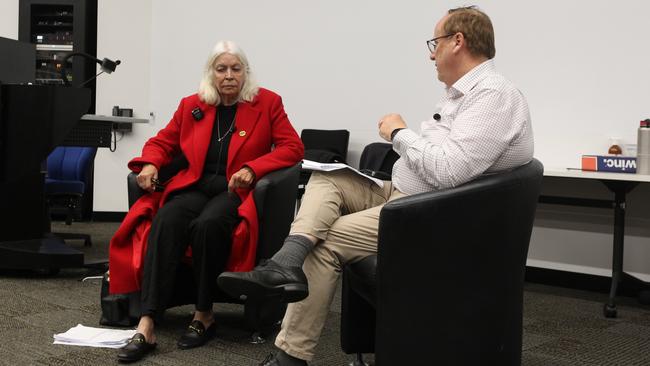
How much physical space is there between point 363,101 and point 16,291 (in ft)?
8.33

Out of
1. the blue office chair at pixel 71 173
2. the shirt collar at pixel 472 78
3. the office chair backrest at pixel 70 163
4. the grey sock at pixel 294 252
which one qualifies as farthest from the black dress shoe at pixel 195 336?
the office chair backrest at pixel 70 163

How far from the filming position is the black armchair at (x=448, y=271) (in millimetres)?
1586

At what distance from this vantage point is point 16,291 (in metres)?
3.26

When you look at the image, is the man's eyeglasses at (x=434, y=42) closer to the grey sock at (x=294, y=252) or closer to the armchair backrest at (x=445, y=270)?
the armchair backrest at (x=445, y=270)

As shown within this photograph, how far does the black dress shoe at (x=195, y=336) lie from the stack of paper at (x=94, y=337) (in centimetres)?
20

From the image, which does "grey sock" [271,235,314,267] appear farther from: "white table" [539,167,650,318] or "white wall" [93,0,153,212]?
"white wall" [93,0,153,212]

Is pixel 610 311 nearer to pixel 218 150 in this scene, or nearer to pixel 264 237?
pixel 264 237

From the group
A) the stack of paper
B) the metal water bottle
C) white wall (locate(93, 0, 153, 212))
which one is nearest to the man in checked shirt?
the stack of paper

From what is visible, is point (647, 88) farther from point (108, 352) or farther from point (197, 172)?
point (108, 352)

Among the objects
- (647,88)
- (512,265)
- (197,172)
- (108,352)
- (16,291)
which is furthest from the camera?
(647,88)

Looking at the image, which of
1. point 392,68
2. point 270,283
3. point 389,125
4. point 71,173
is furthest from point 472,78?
point 71,173

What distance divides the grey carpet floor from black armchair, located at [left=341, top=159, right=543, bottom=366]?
74 cm

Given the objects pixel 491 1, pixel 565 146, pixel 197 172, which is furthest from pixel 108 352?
pixel 491 1

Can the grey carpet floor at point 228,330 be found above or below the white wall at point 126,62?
below
